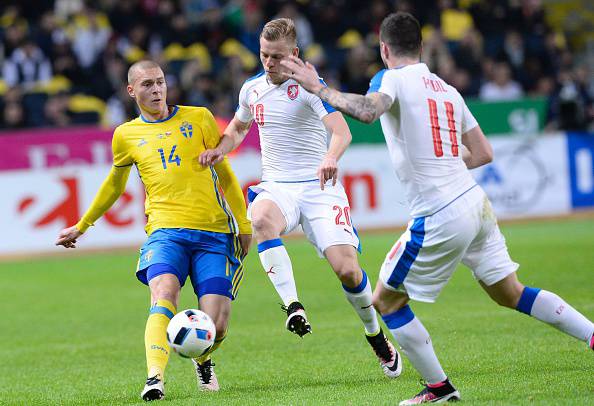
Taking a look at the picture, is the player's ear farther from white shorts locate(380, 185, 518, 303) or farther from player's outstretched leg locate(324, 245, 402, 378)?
player's outstretched leg locate(324, 245, 402, 378)

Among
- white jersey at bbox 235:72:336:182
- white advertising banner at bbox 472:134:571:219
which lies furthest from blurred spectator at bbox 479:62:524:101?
white jersey at bbox 235:72:336:182

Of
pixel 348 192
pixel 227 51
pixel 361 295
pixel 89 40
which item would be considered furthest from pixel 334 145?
pixel 227 51

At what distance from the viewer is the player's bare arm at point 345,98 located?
5404mm

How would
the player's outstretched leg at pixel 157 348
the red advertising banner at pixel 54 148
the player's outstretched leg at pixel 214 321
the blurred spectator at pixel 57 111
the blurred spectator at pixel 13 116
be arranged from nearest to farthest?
the player's outstretched leg at pixel 157 348
the player's outstretched leg at pixel 214 321
the red advertising banner at pixel 54 148
the blurred spectator at pixel 13 116
the blurred spectator at pixel 57 111

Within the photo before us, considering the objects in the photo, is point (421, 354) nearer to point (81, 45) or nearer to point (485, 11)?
point (81, 45)

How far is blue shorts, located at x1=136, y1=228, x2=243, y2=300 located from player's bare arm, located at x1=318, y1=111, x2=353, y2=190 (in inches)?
36.5

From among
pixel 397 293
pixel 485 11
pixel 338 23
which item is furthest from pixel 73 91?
pixel 397 293

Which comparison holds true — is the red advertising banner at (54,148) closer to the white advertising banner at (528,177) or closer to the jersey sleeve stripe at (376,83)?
the white advertising banner at (528,177)

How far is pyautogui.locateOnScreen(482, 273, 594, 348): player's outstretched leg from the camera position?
6035mm

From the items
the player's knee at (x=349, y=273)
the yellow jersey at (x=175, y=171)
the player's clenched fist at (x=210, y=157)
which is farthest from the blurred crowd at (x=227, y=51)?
the player's knee at (x=349, y=273)

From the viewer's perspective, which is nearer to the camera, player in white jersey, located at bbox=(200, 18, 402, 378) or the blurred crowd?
player in white jersey, located at bbox=(200, 18, 402, 378)

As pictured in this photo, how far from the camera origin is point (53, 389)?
733cm

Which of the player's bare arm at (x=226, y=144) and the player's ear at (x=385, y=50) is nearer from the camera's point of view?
the player's ear at (x=385, y=50)

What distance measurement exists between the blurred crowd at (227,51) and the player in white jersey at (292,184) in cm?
1112
